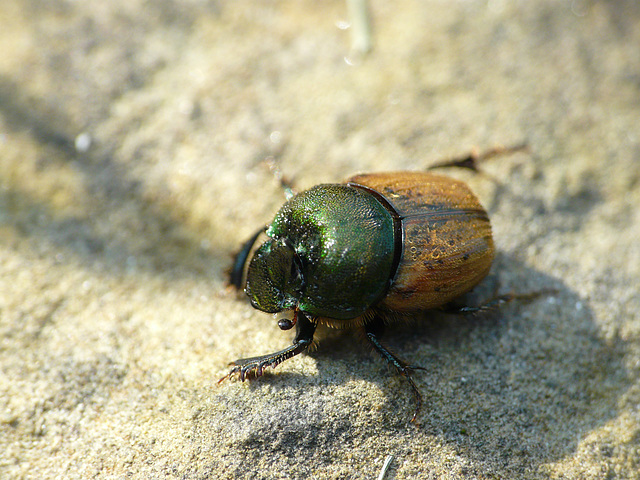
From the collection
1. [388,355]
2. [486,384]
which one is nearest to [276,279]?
[388,355]

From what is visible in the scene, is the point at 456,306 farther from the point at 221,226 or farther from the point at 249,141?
the point at 249,141

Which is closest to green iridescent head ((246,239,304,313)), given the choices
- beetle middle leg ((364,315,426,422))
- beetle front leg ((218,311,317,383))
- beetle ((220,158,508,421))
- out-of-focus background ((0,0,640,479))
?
beetle ((220,158,508,421))

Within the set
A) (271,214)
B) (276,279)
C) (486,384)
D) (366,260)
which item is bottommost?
(486,384)

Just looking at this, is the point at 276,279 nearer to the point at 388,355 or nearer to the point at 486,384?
the point at 388,355

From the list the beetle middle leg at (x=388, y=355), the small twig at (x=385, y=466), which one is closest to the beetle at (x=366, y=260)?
the beetle middle leg at (x=388, y=355)

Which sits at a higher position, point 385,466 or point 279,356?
point 279,356

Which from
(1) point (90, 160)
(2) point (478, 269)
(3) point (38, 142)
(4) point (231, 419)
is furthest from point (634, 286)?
(3) point (38, 142)

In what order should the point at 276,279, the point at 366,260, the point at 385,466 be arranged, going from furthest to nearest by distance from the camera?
the point at 276,279
the point at 366,260
the point at 385,466
